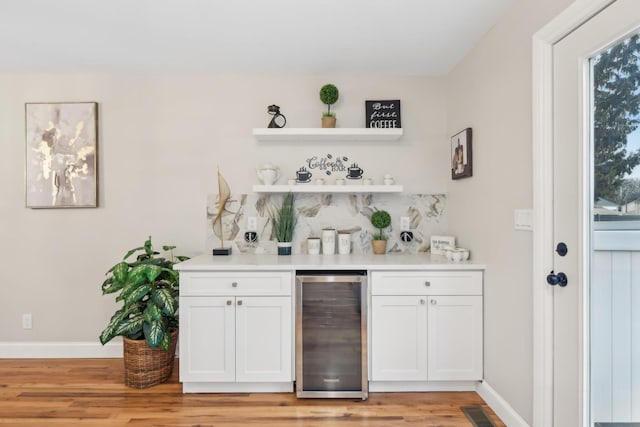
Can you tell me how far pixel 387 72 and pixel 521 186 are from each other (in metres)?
1.57

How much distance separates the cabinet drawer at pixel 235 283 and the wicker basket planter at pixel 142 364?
0.54m

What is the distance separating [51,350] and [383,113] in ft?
11.3

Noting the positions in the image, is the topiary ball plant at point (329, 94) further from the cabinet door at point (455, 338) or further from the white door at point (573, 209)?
the cabinet door at point (455, 338)

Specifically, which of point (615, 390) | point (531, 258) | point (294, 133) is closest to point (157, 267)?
point (294, 133)

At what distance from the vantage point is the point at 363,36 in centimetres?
243

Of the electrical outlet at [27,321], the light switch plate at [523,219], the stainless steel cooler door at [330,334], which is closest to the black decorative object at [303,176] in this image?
the stainless steel cooler door at [330,334]

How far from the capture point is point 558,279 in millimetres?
1689

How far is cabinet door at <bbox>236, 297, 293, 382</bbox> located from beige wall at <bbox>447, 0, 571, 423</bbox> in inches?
52.3

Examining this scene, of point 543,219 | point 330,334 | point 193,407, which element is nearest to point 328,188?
point 330,334

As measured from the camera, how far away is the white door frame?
1752 millimetres

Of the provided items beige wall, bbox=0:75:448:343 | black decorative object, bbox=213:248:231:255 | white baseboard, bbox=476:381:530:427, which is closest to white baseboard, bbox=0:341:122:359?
beige wall, bbox=0:75:448:343

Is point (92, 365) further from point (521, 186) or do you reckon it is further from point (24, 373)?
point (521, 186)

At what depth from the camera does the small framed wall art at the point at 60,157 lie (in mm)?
3053

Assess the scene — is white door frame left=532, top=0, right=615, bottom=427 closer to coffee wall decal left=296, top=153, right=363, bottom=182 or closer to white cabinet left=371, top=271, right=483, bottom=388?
white cabinet left=371, top=271, right=483, bottom=388
